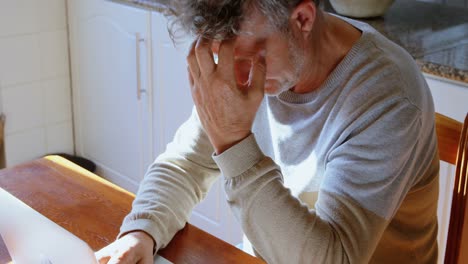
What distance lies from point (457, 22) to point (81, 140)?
1512 mm

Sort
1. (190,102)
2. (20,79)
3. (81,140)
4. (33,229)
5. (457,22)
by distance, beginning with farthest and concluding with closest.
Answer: (81,140) → (20,79) → (190,102) → (457,22) → (33,229)

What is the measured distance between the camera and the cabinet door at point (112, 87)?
2.41 meters

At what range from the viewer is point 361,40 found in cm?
115

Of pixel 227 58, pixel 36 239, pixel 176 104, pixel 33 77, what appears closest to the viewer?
pixel 36 239

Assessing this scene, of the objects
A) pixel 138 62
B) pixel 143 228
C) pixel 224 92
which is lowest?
pixel 138 62

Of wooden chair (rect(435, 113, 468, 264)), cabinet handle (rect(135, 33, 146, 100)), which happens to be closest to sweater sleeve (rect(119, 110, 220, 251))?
wooden chair (rect(435, 113, 468, 264))

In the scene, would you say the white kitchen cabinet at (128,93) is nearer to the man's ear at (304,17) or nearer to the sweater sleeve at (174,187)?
the sweater sleeve at (174,187)

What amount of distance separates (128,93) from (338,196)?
1.57 meters

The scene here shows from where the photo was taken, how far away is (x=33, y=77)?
264cm

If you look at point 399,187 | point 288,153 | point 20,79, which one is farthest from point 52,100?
point 399,187

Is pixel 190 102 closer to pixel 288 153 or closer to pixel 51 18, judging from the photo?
pixel 51 18

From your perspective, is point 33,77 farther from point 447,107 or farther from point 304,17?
point 304,17

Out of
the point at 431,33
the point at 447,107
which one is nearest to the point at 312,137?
the point at 447,107

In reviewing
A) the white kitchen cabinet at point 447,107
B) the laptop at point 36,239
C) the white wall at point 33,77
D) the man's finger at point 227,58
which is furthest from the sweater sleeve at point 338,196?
the white wall at point 33,77
